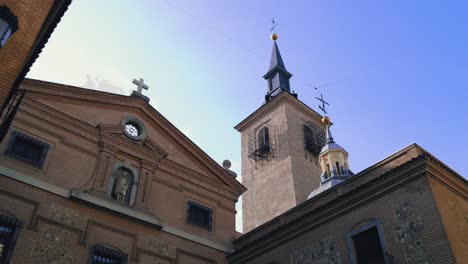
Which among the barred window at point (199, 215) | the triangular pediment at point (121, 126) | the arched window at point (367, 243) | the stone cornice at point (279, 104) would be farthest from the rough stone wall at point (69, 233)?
the stone cornice at point (279, 104)

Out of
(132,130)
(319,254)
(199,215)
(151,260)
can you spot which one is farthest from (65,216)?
(319,254)

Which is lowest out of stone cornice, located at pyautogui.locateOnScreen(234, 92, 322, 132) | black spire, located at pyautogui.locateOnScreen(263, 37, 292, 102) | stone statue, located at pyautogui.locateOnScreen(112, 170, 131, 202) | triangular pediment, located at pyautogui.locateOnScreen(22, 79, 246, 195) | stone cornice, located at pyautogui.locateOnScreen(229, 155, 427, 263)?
stone cornice, located at pyautogui.locateOnScreen(229, 155, 427, 263)

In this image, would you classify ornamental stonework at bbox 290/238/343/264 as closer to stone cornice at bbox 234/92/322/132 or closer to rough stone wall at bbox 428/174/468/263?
rough stone wall at bbox 428/174/468/263

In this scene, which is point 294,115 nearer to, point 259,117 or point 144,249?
point 259,117

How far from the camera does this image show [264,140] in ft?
117

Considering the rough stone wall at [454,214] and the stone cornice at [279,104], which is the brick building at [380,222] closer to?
the rough stone wall at [454,214]

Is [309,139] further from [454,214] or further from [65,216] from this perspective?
[65,216]

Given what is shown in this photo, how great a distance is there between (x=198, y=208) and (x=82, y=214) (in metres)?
5.29

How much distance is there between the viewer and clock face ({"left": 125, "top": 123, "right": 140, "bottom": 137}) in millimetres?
19072

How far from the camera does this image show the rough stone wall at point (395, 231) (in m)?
12.9

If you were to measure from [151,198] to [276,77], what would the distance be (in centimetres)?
2577

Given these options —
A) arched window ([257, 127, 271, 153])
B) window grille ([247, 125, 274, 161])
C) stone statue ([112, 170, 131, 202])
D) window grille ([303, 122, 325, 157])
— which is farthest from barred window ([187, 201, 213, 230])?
window grille ([303, 122, 325, 157])

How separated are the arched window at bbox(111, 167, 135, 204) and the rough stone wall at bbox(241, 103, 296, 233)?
14.6 metres

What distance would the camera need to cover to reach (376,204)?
14812 millimetres
